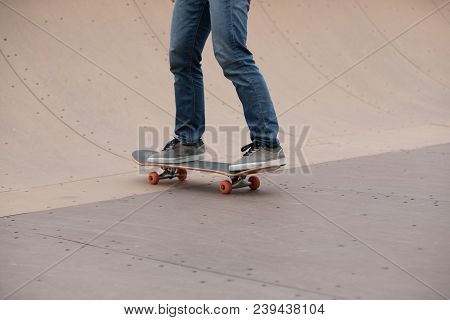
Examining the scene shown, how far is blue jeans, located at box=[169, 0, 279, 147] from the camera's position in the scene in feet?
12.9

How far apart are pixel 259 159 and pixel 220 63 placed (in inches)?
20.5

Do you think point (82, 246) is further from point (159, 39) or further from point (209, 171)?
point (159, 39)

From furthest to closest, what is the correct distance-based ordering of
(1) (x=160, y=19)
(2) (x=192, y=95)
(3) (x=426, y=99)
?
(3) (x=426, y=99)
(1) (x=160, y=19)
(2) (x=192, y=95)

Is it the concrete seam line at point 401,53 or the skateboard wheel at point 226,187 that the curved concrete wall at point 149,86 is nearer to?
the concrete seam line at point 401,53

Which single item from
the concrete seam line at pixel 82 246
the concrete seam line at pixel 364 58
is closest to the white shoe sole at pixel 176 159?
the concrete seam line at pixel 82 246

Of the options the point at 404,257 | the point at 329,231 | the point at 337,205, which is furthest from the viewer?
the point at 337,205

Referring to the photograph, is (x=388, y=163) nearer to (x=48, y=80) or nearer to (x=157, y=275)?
(x=48, y=80)

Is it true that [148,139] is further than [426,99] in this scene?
No

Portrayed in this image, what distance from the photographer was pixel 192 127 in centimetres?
434

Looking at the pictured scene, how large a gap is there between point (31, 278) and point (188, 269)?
508 mm

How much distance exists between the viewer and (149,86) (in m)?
6.12

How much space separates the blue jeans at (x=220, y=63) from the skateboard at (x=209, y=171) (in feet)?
0.53

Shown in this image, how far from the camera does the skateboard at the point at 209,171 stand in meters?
4.02
